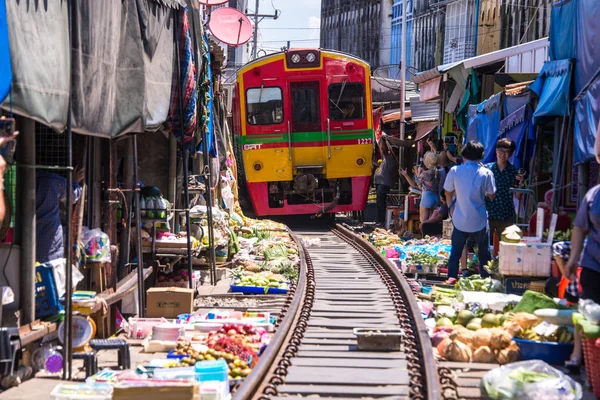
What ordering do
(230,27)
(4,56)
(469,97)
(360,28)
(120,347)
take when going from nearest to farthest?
(4,56) < (120,347) < (469,97) < (230,27) < (360,28)

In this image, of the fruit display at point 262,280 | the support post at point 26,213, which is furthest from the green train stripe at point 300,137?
the support post at point 26,213

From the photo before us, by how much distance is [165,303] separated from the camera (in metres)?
8.95

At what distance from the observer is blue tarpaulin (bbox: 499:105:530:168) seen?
1195cm

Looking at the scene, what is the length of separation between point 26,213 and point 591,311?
3921 mm

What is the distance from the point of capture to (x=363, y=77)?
1927cm

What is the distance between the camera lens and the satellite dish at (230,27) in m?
17.8

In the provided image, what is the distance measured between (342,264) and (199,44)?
13.8ft

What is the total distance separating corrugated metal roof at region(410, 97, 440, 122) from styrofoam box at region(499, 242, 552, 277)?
1271 centimetres

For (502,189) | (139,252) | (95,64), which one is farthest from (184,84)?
(502,189)

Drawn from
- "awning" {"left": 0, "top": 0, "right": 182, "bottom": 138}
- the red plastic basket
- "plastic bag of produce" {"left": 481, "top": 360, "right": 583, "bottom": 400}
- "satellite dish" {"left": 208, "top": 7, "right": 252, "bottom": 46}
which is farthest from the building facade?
"plastic bag of produce" {"left": 481, "top": 360, "right": 583, "bottom": 400}

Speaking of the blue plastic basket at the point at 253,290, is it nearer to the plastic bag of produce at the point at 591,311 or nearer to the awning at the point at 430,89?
the plastic bag of produce at the point at 591,311

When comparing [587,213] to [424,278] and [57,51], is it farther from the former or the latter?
[424,278]

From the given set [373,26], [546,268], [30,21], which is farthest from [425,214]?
[373,26]

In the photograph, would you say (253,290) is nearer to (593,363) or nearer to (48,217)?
(48,217)
